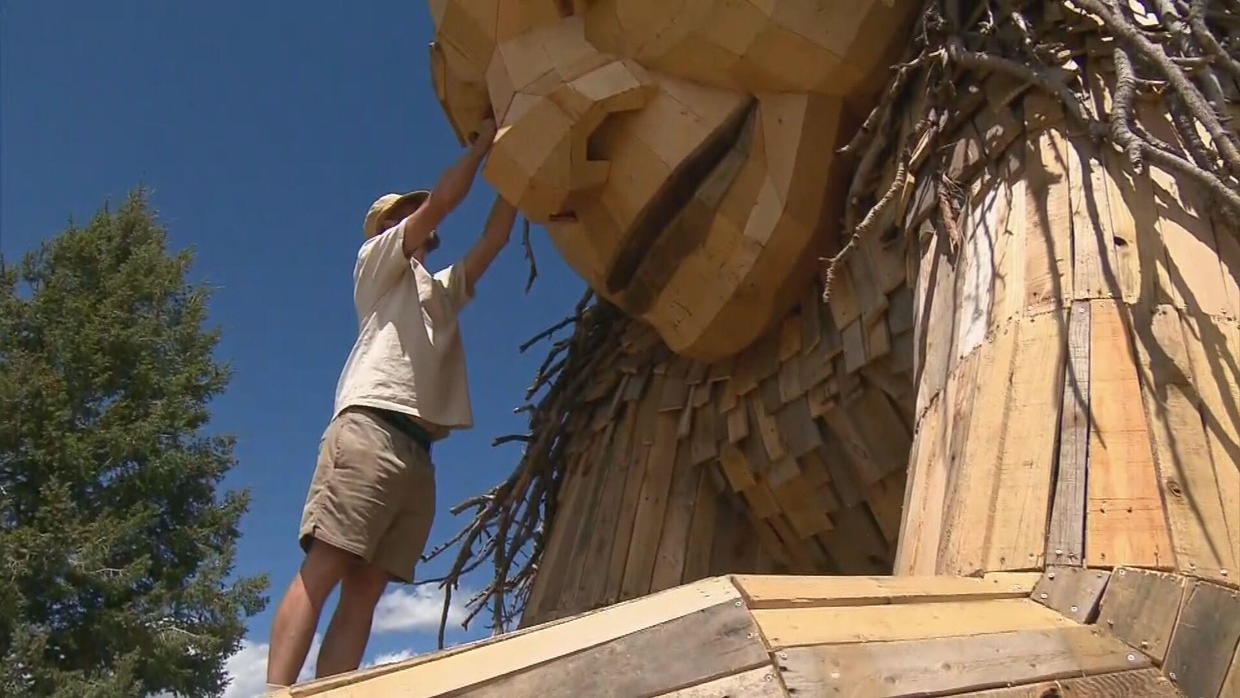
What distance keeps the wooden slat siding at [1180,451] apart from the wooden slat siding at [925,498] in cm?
28

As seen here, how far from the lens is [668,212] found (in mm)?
2260

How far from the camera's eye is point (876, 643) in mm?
924

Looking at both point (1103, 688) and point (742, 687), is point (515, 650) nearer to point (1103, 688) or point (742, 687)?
point (742, 687)

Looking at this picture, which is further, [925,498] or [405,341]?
[405,341]

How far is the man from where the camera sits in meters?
1.84

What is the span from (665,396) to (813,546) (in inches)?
20.9

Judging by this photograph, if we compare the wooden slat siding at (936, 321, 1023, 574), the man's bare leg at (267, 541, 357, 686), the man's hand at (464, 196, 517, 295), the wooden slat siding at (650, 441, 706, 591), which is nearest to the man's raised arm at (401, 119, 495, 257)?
the man's hand at (464, 196, 517, 295)

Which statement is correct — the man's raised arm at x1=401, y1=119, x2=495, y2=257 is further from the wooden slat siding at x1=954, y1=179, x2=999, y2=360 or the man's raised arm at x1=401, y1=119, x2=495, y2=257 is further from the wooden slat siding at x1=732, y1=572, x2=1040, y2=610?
the wooden slat siding at x1=732, y1=572, x2=1040, y2=610

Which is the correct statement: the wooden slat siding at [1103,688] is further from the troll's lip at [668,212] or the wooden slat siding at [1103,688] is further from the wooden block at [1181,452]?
the troll's lip at [668,212]

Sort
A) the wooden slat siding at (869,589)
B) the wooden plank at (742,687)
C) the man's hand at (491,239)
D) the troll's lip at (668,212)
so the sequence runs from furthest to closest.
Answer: the man's hand at (491,239), the troll's lip at (668,212), the wooden slat siding at (869,589), the wooden plank at (742,687)

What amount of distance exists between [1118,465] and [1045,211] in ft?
1.53

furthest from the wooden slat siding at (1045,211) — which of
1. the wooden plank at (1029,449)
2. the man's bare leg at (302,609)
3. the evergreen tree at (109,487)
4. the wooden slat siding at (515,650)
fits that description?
the evergreen tree at (109,487)

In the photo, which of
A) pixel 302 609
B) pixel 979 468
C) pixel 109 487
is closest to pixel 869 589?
pixel 979 468

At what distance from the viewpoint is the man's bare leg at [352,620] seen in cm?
192
